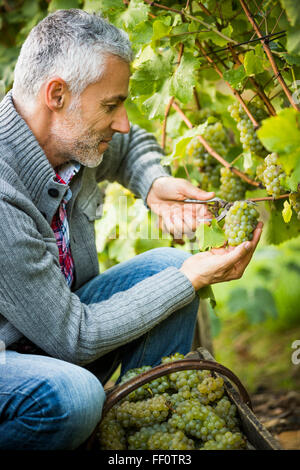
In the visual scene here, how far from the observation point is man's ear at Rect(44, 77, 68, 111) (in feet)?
5.50

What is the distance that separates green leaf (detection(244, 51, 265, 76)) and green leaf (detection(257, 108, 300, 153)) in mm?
522

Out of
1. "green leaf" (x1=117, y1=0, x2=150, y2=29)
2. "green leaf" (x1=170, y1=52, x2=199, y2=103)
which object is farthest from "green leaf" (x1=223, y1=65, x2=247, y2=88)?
"green leaf" (x1=117, y1=0, x2=150, y2=29)

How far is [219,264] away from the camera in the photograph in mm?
1620

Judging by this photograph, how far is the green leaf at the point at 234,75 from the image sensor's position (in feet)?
5.29

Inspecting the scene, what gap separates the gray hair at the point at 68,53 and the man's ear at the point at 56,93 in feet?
0.07

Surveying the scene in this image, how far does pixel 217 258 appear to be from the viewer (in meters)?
1.63

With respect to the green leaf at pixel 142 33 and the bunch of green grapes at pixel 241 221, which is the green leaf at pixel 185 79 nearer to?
the green leaf at pixel 142 33

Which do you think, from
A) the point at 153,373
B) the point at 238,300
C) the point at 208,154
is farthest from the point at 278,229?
the point at 238,300

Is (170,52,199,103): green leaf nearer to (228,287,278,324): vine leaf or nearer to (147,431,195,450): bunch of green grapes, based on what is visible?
(147,431,195,450): bunch of green grapes

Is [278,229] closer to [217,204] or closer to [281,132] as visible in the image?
[217,204]

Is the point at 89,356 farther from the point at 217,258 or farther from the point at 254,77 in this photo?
the point at 254,77

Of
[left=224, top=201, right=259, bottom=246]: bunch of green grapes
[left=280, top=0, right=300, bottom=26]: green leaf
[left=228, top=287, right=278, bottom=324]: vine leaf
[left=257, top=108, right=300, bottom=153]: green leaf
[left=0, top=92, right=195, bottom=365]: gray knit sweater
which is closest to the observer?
[left=257, top=108, right=300, bottom=153]: green leaf

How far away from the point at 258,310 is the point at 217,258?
199 cm

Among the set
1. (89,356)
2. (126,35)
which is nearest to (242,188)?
(126,35)
